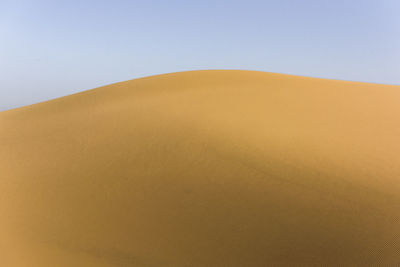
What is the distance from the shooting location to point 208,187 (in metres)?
4.71

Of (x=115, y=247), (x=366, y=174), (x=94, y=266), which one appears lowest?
(x=94, y=266)

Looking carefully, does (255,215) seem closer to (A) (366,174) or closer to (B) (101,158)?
(A) (366,174)

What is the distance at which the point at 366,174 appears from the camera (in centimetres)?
500

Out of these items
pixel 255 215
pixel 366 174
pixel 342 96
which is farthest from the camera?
pixel 342 96

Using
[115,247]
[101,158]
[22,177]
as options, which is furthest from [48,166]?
[115,247]

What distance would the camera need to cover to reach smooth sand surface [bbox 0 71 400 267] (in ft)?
11.8

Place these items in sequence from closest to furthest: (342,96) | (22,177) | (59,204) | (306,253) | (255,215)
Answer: (306,253) → (255,215) → (59,204) → (22,177) → (342,96)

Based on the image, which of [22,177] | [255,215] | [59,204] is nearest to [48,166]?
[22,177]

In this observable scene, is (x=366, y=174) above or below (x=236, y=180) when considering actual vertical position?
above

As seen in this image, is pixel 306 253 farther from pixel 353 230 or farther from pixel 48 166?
pixel 48 166

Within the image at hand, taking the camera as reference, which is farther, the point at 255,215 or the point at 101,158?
the point at 101,158

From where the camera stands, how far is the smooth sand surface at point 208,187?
11.8 feet

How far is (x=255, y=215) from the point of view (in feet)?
13.3

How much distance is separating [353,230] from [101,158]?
4598mm
